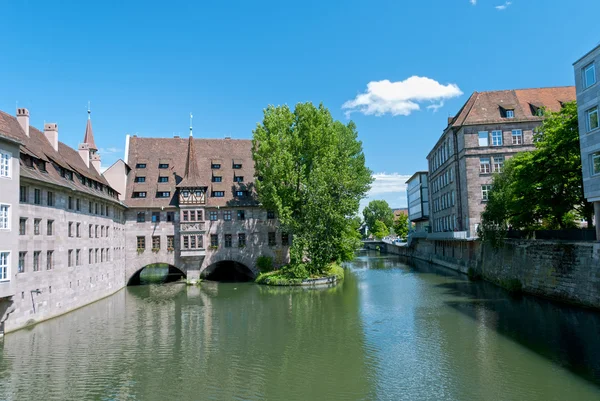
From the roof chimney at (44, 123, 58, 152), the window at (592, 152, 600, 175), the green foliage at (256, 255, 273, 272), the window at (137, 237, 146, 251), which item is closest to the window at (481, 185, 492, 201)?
the window at (592, 152, 600, 175)

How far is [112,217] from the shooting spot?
42.4 m

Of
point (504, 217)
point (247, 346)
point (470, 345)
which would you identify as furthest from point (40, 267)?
point (504, 217)

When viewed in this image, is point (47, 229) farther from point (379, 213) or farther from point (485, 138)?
point (379, 213)

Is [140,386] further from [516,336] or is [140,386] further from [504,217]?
[504,217]

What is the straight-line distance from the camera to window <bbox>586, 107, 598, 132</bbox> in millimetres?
26031

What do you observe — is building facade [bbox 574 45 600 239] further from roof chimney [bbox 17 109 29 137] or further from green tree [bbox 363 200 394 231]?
green tree [bbox 363 200 394 231]

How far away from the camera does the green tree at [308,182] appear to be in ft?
144

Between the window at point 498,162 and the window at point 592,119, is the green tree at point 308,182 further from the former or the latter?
the window at point 592,119

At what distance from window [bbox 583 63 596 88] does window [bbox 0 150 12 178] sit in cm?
3276

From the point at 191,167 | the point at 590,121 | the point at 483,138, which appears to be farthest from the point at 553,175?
the point at 191,167

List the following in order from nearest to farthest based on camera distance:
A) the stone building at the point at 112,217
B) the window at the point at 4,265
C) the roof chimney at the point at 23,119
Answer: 1. the window at the point at 4,265
2. the stone building at the point at 112,217
3. the roof chimney at the point at 23,119

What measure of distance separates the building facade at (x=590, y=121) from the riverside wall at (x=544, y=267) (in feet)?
6.67

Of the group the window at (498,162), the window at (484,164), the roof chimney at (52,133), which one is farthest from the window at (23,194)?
the window at (498,162)

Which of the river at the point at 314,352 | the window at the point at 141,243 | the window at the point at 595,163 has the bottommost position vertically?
the river at the point at 314,352
